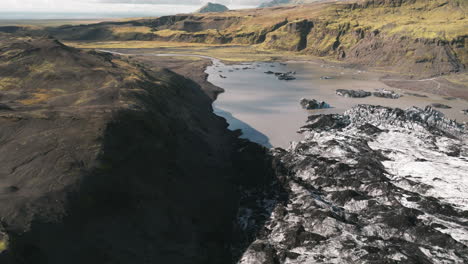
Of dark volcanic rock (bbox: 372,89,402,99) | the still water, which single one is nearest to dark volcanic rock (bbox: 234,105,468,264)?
the still water

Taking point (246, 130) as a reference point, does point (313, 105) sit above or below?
above

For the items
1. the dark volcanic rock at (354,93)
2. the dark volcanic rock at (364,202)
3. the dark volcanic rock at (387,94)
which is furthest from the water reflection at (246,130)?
the dark volcanic rock at (387,94)

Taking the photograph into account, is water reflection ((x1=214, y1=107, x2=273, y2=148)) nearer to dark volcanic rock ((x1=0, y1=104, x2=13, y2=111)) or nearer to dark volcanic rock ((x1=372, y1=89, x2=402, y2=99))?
dark volcanic rock ((x1=0, y1=104, x2=13, y2=111))

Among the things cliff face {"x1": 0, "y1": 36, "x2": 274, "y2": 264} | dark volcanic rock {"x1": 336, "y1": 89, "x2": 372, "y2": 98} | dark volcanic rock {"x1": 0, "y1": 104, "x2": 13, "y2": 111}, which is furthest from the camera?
dark volcanic rock {"x1": 336, "y1": 89, "x2": 372, "y2": 98}

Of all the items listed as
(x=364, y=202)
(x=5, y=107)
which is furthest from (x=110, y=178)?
(x=364, y=202)

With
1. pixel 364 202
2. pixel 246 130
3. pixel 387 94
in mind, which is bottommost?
pixel 364 202

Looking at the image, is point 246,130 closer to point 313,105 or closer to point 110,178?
point 313,105

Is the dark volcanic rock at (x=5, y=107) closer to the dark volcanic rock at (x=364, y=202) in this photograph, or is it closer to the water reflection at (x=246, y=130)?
the dark volcanic rock at (x=364, y=202)

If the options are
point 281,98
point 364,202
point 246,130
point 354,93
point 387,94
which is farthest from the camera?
point 387,94
